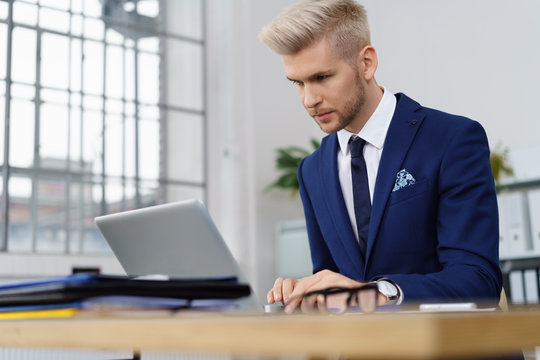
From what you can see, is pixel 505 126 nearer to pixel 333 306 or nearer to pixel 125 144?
pixel 125 144

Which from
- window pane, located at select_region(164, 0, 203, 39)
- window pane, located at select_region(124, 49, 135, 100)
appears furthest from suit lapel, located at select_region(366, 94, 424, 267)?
window pane, located at select_region(164, 0, 203, 39)

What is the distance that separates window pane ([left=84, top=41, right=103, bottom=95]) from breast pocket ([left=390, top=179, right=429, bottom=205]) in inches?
148

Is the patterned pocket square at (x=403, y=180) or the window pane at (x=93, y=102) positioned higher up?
the window pane at (x=93, y=102)

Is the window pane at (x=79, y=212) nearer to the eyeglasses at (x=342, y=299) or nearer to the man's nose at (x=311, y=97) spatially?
the man's nose at (x=311, y=97)

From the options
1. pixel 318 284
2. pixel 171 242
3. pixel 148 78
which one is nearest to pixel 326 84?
pixel 171 242

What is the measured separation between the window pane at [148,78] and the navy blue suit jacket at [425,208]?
3.71m

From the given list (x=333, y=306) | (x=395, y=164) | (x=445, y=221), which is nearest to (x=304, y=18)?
(x=395, y=164)

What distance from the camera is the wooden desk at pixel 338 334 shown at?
0.41m

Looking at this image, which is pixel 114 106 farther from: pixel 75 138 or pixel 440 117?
pixel 440 117

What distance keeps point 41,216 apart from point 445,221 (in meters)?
3.66

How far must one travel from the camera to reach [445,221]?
1.37 metres

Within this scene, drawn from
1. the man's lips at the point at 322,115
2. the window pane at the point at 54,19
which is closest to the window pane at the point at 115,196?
the window pane at the point at 54,19

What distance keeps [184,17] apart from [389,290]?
15.8 ft

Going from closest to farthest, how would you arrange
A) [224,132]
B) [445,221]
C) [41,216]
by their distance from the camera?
[445,221] → [41,216] → [224,132]
